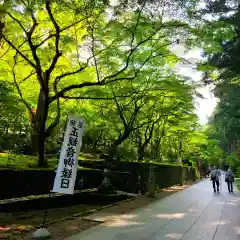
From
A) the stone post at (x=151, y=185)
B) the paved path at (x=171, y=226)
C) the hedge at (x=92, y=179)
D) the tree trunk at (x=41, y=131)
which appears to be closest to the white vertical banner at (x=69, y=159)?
the paved path at (x=171, y=226)

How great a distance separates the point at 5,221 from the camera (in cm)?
965

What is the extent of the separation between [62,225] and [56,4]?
756 cm

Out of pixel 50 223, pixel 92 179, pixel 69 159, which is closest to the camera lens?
pixel 69 159

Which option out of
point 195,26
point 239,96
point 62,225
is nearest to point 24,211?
point 62,225

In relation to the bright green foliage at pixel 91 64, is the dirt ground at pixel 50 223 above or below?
below

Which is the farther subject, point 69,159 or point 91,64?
point 91,64

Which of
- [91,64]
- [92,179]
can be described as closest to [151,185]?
[92,179]

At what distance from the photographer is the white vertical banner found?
814cm

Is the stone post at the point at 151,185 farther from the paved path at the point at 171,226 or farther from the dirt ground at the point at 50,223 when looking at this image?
the paved path at the point at 171,226

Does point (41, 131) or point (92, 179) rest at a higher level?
point (41, 131)

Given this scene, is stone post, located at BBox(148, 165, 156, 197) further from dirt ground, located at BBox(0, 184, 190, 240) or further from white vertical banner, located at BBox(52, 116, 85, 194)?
white vertical banner, located at BBox(52, 116, 85, 194)

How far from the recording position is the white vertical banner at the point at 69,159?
8141 millimetres

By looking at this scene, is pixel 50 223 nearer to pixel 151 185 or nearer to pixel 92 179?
pixel 92 179

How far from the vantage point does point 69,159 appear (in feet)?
27.7
